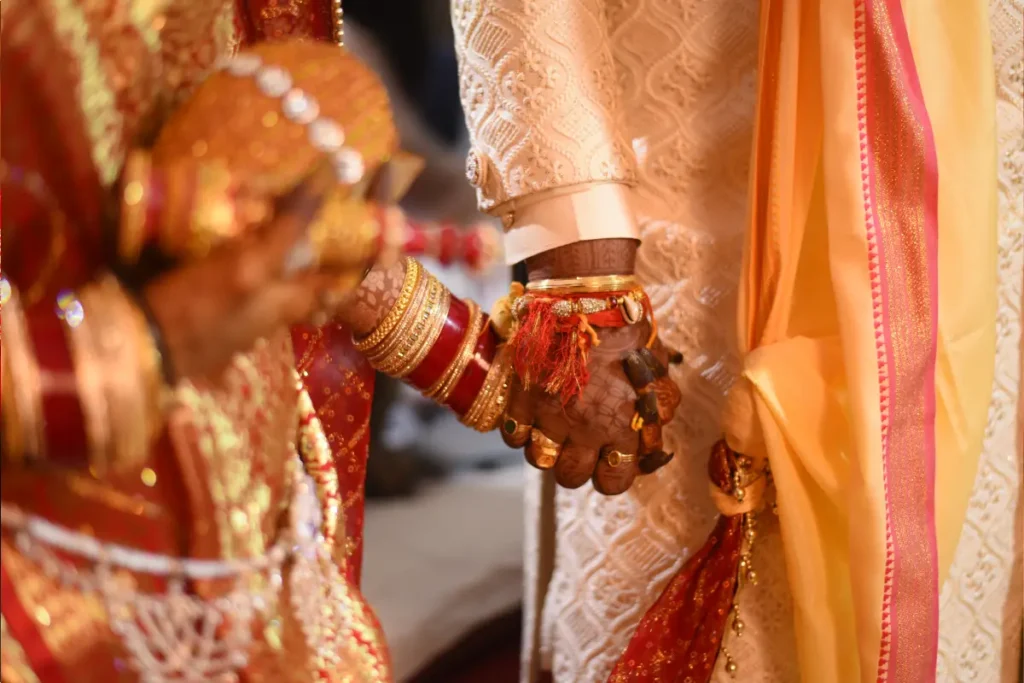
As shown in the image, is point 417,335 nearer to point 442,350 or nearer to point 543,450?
point 442,350

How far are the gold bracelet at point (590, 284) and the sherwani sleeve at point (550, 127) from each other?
0.03m

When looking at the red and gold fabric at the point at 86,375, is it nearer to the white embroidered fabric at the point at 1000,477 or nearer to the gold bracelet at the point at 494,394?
the gold bracelet at the point at 494,394

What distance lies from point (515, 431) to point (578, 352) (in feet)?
0.30

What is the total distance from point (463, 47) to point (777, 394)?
406 millimetres

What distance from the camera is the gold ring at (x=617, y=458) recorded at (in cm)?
56

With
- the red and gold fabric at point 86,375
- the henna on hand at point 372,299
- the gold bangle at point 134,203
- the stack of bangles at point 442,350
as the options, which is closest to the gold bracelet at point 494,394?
the stack of bangles at point 442,350

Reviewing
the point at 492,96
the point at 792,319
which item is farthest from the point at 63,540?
the point at 792,319

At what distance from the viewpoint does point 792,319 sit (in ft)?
2.05

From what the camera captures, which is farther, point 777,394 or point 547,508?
point 547,508

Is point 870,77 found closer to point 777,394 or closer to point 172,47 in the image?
point 777,394

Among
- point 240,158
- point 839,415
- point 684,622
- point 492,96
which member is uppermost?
point 492,96

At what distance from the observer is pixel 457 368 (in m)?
0.56

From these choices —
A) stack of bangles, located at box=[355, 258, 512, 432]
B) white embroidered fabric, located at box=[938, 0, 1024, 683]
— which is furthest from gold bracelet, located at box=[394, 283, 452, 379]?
white embroidered fabric, located at box=[938, 0, 1024, 683]

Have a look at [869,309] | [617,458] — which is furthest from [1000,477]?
[617,458]
